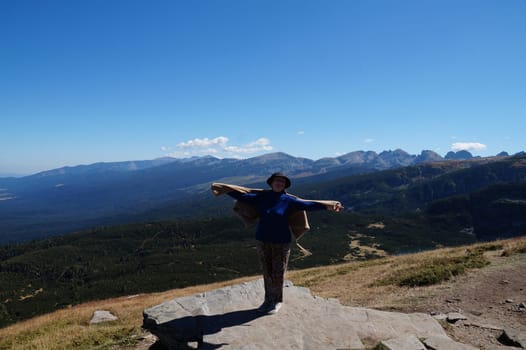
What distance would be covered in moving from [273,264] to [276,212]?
1630 millimetres

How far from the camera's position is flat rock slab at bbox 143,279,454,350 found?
8.74m

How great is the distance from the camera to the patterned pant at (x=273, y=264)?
34.2ft

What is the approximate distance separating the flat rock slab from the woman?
760mm

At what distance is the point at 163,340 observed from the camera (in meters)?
10.1

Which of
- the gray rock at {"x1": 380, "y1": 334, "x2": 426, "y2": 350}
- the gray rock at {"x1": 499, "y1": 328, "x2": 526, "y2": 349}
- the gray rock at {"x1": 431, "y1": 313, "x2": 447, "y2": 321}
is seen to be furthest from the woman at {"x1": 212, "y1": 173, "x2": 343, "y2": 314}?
the gray rock at {"x1": 499, "y1": 328, "x2": 526, "y2": 349}

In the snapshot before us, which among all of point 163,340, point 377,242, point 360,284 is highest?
point 163,340

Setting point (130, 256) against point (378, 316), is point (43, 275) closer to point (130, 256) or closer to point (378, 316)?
point (130, 256)

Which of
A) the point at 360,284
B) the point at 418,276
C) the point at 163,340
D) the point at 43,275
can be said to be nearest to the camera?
the point at 163,340

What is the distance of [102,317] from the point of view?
1967cm

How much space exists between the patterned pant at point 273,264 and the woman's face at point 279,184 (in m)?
1.68

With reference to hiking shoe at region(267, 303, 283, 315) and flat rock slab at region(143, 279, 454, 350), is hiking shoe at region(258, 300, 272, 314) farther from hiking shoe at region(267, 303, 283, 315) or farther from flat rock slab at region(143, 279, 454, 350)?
flat rock slab at region(143, 279, 454, 350)

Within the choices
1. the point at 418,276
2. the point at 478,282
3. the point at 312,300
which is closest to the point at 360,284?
the point at 418,276

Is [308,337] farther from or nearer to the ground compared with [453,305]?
farther from the ground

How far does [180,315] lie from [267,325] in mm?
2747
